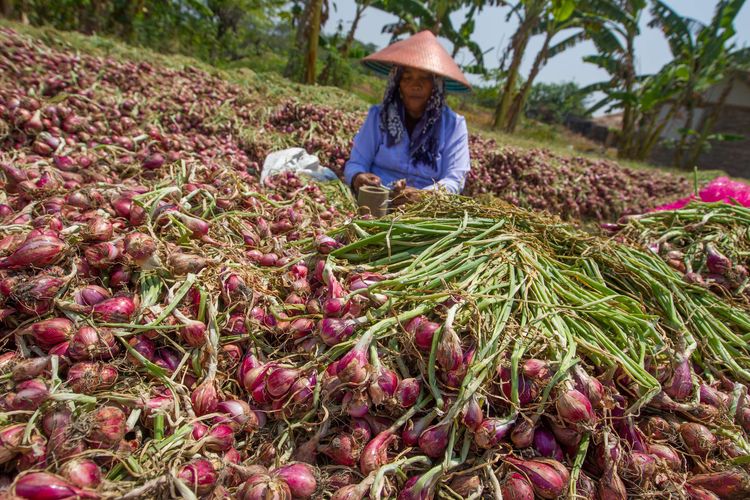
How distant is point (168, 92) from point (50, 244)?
9.91ft

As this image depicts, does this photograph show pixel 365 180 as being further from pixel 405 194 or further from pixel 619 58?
pixel 619 58

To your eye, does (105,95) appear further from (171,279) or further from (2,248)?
(171,279)

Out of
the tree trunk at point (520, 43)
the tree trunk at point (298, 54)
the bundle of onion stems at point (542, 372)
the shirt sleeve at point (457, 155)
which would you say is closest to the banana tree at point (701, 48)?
the tree trunk at point (520, 43)

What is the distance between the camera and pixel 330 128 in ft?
13.6

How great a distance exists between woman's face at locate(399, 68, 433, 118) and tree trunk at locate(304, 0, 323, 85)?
19.1 ft

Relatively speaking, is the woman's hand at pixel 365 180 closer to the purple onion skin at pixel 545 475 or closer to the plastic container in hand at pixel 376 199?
the plastic container in hand at pixel 376 199

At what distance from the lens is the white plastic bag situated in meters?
2.86

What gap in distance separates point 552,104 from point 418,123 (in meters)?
32.8

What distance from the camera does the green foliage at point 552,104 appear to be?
27.9 m

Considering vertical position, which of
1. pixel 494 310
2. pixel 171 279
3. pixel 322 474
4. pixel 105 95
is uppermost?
pixel 105 95

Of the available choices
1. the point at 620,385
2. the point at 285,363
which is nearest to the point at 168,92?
the point at 285,363

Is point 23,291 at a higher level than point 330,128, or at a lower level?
lower

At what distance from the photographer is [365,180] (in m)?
2.55

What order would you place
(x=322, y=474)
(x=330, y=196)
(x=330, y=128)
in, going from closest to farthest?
(x=322, y=474) → (x=330, y=196) → (x=330, y=128)
